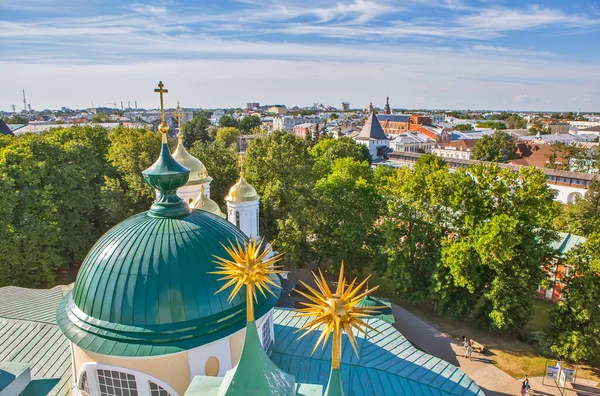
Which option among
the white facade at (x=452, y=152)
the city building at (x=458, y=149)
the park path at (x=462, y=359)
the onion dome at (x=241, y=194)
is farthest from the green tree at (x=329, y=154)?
the city building at (x=458, y=149)

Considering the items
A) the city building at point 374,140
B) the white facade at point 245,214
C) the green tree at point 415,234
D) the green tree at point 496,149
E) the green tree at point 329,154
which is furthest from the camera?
the city building at point 374,140

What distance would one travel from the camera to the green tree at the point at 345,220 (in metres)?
26.5

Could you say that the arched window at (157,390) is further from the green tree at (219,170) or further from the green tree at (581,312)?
the green tree at (219,170)

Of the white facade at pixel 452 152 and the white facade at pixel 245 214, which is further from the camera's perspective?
the white facade at pixel 452 152

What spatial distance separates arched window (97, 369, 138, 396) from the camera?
9484 millimetres

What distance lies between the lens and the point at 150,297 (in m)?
9.36

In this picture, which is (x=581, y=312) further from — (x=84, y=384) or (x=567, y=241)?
(x=84, y=384)

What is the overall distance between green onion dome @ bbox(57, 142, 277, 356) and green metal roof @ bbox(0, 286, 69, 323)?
5930mm

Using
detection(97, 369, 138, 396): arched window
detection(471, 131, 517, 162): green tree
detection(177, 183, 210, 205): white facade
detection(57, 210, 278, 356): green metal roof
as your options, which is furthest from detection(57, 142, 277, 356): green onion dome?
detection(471, 131, 517, 162): green tree

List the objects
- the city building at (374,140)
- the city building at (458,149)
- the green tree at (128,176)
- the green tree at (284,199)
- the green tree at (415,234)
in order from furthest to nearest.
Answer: the city building at (374,140), the city building at (458,149), the green tree at (128,176), the green tree at (284,199), the green tree at (415,234)

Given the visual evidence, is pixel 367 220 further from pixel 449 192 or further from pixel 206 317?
pixel 206 317

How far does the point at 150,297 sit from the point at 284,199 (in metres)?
18.6

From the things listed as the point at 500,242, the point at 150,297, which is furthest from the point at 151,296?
the point at 500,242

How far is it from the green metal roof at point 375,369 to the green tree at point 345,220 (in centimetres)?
1205
